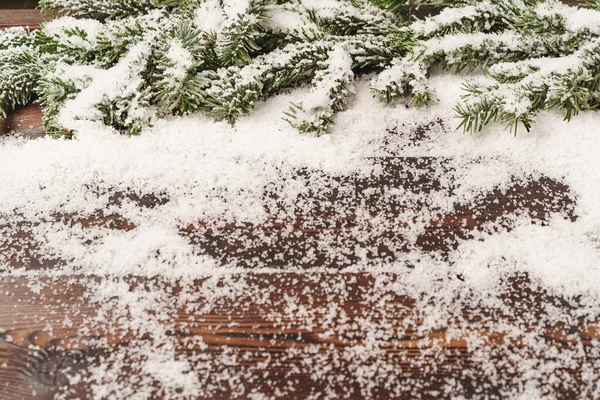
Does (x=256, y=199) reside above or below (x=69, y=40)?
below

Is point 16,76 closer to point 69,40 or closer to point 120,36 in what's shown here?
point 69,40

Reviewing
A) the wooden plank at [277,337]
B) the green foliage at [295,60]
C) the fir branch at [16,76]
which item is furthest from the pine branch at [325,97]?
the fir branch at [16,76]

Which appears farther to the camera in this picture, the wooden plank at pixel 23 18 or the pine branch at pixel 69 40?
the wooden plank at pixel 23 18

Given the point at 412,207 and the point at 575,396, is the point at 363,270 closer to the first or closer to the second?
the point at 412,207

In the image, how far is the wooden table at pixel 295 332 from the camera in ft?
2.06

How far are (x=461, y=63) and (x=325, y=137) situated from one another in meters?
0.34

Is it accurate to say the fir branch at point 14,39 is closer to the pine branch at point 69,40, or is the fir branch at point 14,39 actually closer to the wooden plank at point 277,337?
the pine branch at point 69,40

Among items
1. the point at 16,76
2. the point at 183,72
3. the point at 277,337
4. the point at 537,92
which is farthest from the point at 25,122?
the point at 537,92

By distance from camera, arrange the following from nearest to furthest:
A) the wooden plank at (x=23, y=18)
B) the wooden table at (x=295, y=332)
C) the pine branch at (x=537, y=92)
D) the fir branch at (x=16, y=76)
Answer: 1. the wooden table at (x=295, y=332)
2. the pine branch at (x=537, y=92)
3. the fir branch at (x=16, y=76)
4. the wooden plank at (x=23, y=18)

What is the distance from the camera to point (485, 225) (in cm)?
79

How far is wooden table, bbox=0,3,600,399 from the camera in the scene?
24.7 inches

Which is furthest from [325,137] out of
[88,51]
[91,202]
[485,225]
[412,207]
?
[88,51]

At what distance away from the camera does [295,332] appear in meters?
0.67

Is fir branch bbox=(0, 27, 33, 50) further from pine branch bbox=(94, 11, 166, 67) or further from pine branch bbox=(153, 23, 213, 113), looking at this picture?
pine branch bbox=(153, 23, 213, 113)
